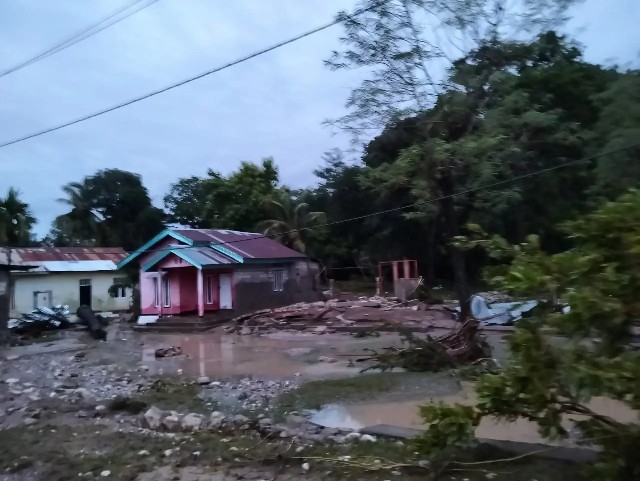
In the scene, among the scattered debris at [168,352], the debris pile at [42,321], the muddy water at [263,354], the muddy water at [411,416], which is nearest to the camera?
the muddy water at [411,416]

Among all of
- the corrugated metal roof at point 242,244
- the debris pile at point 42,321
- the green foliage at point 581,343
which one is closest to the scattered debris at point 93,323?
the debris pile at point 42,321

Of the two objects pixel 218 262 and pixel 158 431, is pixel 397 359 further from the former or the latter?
pixel 218 262

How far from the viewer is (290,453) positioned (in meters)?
6.80

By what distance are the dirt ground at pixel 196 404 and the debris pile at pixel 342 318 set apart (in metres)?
2.61

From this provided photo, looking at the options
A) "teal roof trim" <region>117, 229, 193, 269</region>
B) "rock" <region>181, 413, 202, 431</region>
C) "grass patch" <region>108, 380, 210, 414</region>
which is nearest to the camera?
"rock" <region>181, 413, 202, 431</region>

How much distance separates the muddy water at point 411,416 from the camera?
301 inches

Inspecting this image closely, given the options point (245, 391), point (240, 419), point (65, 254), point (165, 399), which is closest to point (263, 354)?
point (245, 391)

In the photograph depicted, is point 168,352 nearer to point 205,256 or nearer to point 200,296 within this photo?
point 200,296

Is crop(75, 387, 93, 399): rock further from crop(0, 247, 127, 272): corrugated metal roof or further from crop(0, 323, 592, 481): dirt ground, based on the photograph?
crop(0, 247, 127, 272): corrugated metal roof

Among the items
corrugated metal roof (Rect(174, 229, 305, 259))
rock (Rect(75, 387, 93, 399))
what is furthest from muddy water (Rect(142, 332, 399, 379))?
corrugated metal roof (Rect(174, 229, 305, 259))

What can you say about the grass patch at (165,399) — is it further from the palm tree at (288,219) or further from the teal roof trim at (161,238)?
the palm tree at (288,219)

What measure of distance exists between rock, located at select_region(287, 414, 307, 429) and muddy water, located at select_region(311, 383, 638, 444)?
0.16m

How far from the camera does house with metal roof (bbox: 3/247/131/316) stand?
34.9m

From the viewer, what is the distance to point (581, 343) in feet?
15.6
